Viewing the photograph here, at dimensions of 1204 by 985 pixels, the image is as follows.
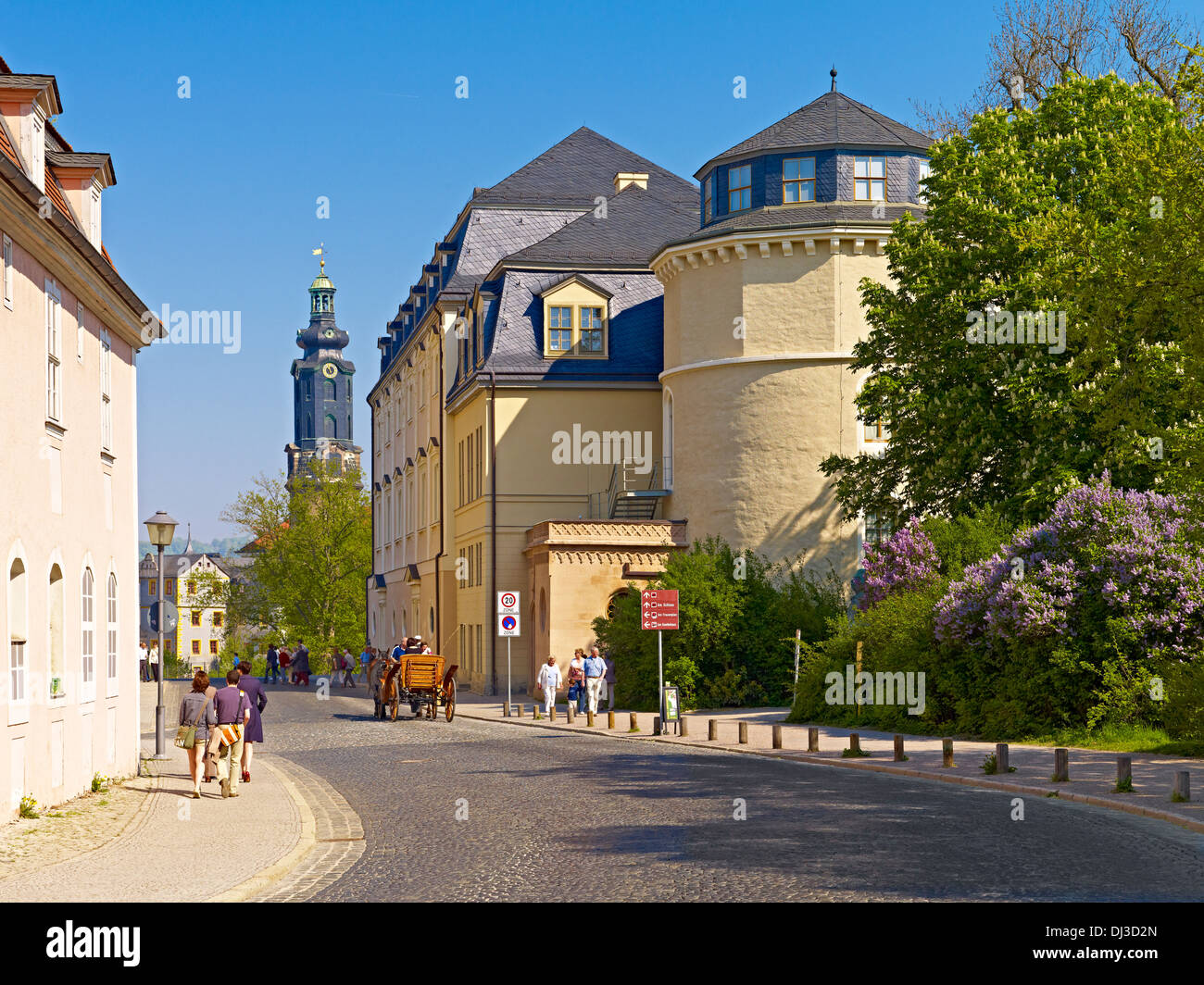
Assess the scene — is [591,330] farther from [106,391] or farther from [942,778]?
[942,778]

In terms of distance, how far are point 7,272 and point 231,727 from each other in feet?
21.1

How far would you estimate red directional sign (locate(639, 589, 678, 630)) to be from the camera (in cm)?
3112

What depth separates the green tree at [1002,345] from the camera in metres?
29.5

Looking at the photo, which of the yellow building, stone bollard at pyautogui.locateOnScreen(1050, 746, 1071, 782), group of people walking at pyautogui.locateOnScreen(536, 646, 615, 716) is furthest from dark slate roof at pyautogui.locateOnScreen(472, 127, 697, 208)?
stone bollard at pyautogui.locateOnScreen(1050, 746, 1071, 782)

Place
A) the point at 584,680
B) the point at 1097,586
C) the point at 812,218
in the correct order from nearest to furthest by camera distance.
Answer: the point at 1097,586 < the point at 584,680 < the point at 812,218

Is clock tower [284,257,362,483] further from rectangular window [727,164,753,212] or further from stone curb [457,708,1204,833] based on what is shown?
stone curb [457,708,1204,833]

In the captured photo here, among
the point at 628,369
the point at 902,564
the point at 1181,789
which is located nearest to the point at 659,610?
the point at 902,564

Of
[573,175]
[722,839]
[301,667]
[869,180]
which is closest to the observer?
[722,839]

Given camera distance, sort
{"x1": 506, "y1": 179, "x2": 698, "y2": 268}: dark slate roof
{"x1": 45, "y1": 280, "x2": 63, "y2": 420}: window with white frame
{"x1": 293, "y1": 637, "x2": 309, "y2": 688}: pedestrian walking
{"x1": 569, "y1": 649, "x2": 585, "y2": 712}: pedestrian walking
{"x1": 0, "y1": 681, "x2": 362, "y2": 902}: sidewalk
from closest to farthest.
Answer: {"x1": 0, "y1": 681, "x2": 362, "y2": 902}: sidewalk, {"x1": 45, "y1": 280, "x2": 63, "y2": 420}: window with white frame, {"x1": 569, "y1": 649, "x2": 585, "y2": 712}: pedestrian walking, {"x1": 506, "y1": 179, "x2": 698, "y2": 268}: dark slate roof, {"x1": 293, "y1": 637, "x2": 309, "y2": 688}: pedestrian walking

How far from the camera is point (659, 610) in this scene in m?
31.3

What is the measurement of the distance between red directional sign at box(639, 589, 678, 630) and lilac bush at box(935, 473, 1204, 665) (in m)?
6.06

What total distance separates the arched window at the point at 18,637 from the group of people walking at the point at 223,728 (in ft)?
10.5

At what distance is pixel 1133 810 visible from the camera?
16.2 m
